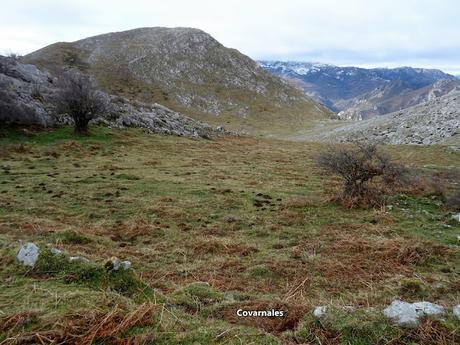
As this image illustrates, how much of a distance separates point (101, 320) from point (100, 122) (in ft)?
116

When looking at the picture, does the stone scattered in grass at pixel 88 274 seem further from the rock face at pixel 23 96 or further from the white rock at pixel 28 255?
the rock face at pixel 23 96

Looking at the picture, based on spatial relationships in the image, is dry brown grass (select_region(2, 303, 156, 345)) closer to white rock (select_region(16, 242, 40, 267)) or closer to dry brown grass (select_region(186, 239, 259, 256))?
white rock (select_region(16, 242, 40, 267))

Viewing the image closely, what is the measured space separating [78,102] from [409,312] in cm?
3307

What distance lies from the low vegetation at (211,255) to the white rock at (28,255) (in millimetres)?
152

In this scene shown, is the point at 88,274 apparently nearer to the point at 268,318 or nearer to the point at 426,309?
the point at 268,318

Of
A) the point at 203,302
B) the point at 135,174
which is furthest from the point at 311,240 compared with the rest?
the point at 135,174

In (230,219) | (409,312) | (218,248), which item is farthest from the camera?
(230,219)

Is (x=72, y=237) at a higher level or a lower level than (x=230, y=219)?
higher

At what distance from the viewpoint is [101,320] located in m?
5.18

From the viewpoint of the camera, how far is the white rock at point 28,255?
23.4 feet

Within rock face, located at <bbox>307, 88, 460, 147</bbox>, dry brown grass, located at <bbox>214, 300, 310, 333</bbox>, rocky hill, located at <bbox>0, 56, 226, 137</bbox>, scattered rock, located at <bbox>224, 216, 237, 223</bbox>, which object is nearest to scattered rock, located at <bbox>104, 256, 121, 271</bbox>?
dry brown grass, located at <bbox>214, 300, 310, 333</bbox>

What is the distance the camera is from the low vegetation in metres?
5.46

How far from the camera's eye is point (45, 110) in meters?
35.2

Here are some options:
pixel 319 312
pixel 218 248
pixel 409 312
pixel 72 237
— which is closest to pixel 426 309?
pixel 409 312
